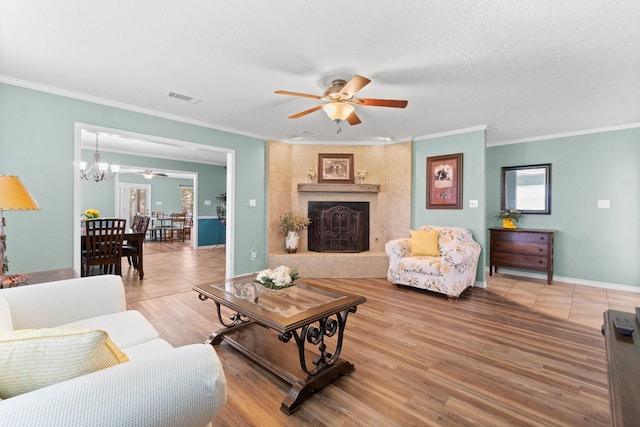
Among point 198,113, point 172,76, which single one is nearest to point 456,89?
point 172,76

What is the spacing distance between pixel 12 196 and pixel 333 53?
2376 mm

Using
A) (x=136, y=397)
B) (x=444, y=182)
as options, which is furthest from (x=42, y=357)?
(x=444, y=182)

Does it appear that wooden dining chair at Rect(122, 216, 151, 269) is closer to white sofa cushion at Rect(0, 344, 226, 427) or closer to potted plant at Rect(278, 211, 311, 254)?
potted plant at Rect(278, 211, 311, 254)

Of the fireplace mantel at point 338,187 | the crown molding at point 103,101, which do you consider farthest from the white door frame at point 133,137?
the fireplace mantel at point 338,187

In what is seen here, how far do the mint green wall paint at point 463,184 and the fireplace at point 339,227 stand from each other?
3.03ft

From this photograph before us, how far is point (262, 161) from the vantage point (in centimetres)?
507

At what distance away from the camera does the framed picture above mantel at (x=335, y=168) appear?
→ 208 inches

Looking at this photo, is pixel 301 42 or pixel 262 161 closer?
pixel 301 42

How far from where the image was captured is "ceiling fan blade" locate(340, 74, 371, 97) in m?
2.26

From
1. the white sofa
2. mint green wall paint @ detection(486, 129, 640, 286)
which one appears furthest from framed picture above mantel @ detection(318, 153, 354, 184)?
the white sofa

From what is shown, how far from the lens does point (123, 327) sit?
1729 millimetres

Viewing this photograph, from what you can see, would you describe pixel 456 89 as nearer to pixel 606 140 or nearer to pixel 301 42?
pixel 301 42

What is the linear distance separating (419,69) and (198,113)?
2790mm

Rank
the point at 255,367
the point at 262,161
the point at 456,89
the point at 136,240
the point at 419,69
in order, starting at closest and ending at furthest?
Result: the point at 255,367, the point at 419,69, the point at 456,89, the point at 136,240, the point at 262,161
